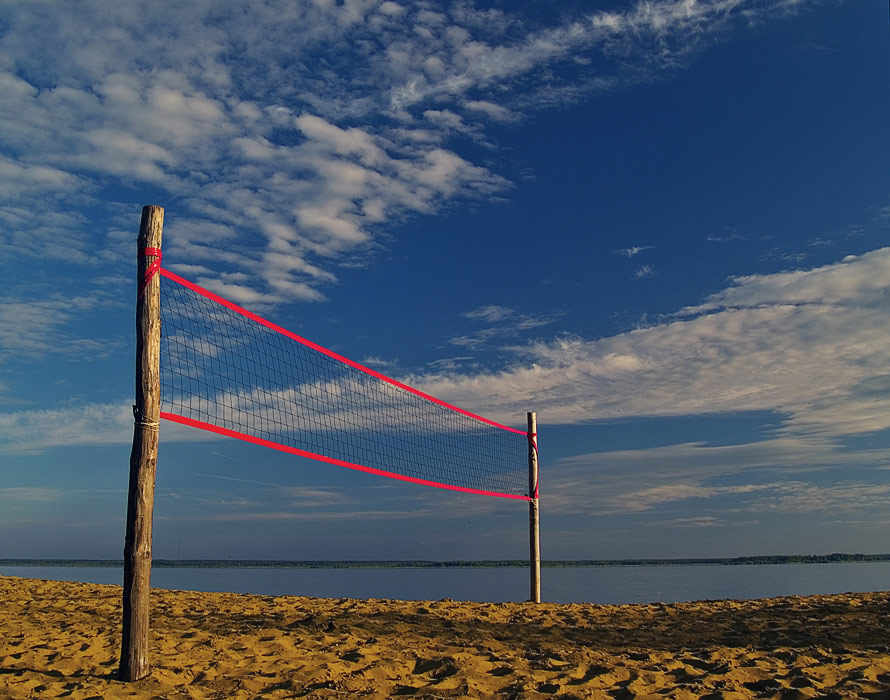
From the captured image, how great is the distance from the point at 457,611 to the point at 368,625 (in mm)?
1481

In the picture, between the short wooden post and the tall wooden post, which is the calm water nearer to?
the tall wooden post

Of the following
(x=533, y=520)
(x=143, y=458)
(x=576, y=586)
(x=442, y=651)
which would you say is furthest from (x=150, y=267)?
(x=576, y=586)

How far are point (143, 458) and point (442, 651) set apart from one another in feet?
8.97

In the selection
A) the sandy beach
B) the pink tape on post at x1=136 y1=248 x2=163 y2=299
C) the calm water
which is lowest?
the calm water

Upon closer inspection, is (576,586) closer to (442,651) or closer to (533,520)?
(533,520)

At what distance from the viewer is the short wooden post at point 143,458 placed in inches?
180

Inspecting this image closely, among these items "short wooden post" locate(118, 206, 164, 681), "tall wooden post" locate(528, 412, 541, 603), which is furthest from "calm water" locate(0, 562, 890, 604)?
"short wooden post" locate(118, 206, 164, 681)

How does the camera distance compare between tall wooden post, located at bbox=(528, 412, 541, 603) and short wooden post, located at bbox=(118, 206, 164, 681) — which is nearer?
short wooden post, located at bbox=(118, 206, 164, 681)

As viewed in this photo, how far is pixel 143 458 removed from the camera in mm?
4730

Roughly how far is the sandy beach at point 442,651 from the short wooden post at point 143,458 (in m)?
0.28

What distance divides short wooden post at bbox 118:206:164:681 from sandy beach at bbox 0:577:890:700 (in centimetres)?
28

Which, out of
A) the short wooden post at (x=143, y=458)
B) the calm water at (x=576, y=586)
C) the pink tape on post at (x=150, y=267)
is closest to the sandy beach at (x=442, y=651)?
the short wooden post at (x=143, y=458)

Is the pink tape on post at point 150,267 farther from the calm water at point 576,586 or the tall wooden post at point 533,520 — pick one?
the calm water at point 576,586

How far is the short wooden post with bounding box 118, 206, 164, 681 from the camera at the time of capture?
180 inches
